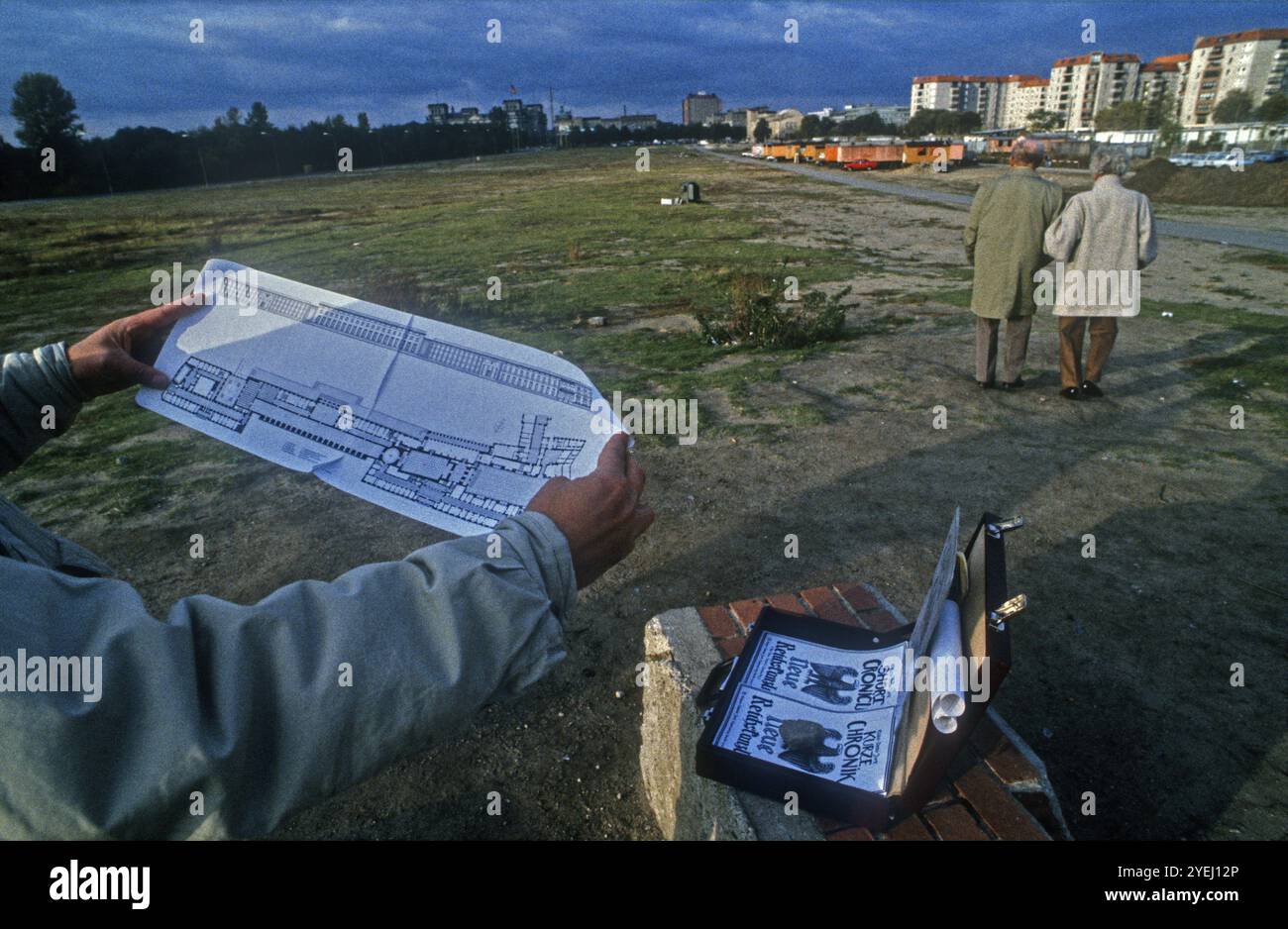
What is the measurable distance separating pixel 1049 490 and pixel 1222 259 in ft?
34.5

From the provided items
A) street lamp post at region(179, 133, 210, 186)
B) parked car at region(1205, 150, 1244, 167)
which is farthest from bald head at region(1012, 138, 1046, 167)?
street lamp post at region(179, 133, 210, 186)

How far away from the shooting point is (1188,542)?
12.8ft

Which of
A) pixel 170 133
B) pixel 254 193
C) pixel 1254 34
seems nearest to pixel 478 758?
pixel 254 193

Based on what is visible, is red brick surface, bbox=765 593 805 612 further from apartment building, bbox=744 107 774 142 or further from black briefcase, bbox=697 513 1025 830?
apartment building, bbox=744 107 774 142

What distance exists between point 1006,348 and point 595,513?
5.94 m

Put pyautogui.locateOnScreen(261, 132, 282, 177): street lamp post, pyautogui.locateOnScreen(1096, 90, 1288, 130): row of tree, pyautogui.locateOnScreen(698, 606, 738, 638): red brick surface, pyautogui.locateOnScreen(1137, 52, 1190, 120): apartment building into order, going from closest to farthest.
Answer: pyautogui.locateOnScreen(698, 606, 738, 638): red brick surface
pyautogui.locateOnScreen(1096, 90, 1288, 130): row of tree
pyautogui.locateOnScreen(261, 132, 282, 177): street lamp post
pyautogui.locateOnScreen(1137, 52, 1190, 120): apartment building

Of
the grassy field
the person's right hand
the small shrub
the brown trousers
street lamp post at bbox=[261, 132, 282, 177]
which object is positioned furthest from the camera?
street lamp post at bbox=[261, 132, 282, 177]

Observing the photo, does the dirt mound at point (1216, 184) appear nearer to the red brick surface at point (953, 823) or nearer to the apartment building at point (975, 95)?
the red brick surface at point (953, 823)

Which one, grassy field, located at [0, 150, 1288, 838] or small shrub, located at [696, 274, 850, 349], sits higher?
small shrub, located at [696, 274, 850, 349]

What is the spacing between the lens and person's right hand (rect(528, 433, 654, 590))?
3.58 feet

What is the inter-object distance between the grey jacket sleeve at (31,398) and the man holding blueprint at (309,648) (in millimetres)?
352

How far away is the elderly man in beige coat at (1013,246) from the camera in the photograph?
19.0ft

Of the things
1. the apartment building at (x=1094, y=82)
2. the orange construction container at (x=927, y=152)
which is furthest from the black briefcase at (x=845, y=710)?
the apartment building at (x=1094, y=82)

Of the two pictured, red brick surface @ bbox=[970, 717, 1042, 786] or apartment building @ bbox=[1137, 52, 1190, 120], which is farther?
apartment building @ bbox=[1137, 52, 1190, 120]
